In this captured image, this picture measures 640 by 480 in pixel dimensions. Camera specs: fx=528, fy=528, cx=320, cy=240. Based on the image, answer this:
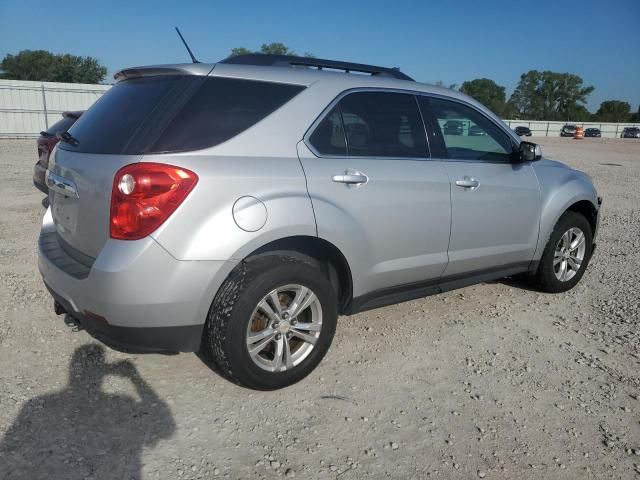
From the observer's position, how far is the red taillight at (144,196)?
2.54 metres

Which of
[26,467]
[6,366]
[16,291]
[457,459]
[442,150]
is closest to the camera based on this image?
[26,467]

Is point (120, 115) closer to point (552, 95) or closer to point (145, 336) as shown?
point (145, 336)

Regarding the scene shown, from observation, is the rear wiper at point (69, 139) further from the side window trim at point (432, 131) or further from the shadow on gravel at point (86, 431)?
the side window trim at point (432, 131)

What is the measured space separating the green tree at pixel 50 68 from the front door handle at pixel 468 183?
2160 inches

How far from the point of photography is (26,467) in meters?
2.36

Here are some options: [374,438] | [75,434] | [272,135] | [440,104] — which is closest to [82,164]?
Answer: [272,135]

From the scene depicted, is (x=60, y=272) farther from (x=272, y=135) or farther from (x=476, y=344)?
(x=476, y=344)

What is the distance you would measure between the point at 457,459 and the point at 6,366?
8.83ft

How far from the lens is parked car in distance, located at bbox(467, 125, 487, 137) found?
13.2ft

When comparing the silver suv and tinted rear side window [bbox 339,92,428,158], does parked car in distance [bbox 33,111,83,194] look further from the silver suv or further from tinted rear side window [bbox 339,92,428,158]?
tinted rear side window [bbox 339,92,428,158]

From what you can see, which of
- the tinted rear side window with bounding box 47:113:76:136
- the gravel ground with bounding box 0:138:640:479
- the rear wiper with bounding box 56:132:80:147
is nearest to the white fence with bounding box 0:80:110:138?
the tinted rear side window with bounding box 47:113:76:136

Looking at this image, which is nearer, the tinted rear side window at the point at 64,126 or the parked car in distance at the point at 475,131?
the parked car in distance at the point at 475,131

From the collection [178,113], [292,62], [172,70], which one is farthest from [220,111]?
[292,62]

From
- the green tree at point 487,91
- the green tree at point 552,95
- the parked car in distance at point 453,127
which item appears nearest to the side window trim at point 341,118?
the parked car in distance at point 453,127
